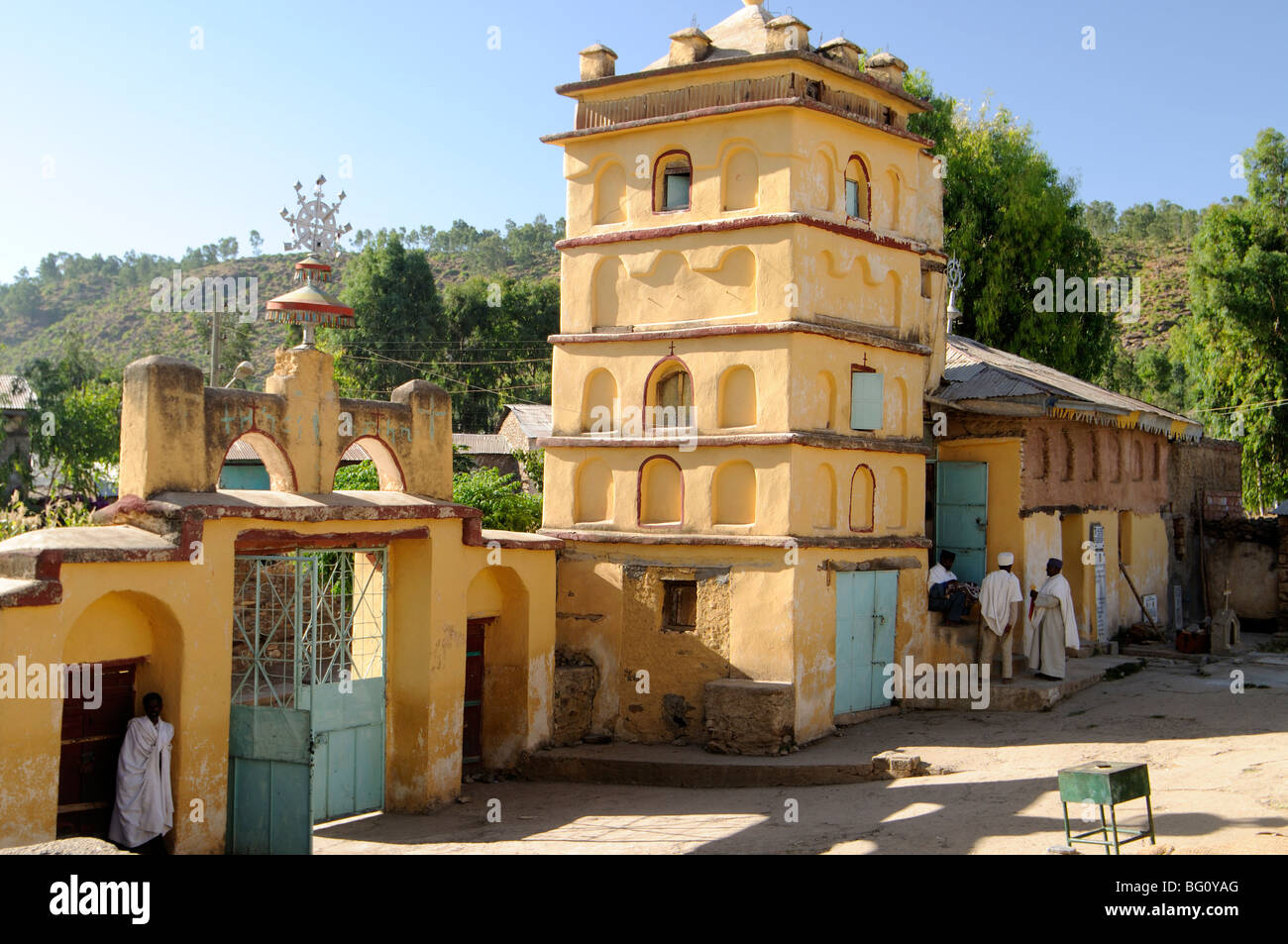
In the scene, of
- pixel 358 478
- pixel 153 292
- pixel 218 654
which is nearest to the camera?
pixel 218 654

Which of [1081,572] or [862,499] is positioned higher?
[862,499]

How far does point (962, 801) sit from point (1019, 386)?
9.04 m

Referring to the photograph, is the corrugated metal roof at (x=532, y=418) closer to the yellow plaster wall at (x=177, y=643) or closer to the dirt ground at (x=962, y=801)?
the dirt ground at (x=962, y=801)

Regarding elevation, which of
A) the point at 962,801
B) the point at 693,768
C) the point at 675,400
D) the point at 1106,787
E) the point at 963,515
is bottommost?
the point at 693,768

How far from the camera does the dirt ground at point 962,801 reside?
10.8 m

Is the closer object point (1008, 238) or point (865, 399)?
point (865, 399)

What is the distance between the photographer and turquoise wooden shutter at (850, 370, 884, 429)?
1672 centimetres

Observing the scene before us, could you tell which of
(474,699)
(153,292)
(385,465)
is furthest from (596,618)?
(153,292)

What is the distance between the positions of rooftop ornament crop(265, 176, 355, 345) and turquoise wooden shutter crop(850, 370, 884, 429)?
7.36m

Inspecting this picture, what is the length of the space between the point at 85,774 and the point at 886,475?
11394 millimetres

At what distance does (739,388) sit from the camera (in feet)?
53.8
